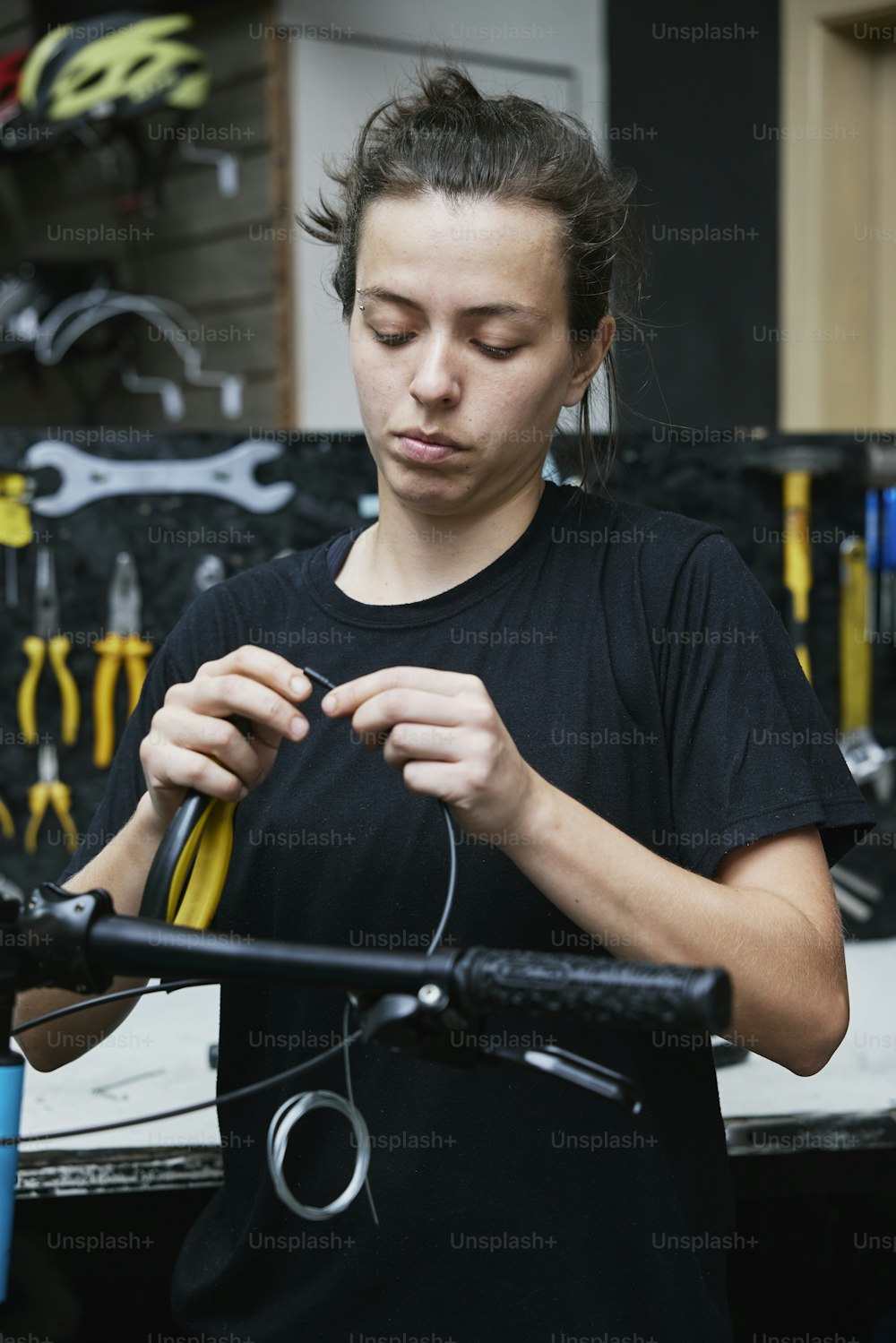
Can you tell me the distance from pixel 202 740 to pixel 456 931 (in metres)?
0.26

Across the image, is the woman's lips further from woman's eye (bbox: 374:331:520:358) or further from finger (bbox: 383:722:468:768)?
finger (bbox: 383:722:468:768)

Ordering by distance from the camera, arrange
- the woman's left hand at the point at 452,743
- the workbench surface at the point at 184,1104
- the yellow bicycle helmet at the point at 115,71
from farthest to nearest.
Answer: the yellow bicycle helmet at the point at 115,71
the workbench surface at the point at 184,1104
the woman's left hand at the point at 452,743

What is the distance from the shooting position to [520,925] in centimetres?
98

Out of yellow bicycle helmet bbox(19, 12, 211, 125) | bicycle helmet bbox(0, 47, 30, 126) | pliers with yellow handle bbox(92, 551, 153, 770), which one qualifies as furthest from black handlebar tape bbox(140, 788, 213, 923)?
bicycle helmet bbox(0, 47, 30, 126)

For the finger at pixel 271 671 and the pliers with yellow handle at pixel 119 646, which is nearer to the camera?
the finger at pixel 271 671

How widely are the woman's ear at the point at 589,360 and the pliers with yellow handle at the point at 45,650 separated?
44.5 inches

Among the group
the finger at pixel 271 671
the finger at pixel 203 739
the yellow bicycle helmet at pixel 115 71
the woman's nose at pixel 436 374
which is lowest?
the finger at pixel 203 739

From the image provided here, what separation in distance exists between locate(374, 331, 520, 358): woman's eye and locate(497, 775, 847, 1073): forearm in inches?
12.4

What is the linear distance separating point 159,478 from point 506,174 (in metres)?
1.14

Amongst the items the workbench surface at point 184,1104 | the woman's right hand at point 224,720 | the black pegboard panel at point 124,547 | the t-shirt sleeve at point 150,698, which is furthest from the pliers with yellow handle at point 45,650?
the woman's right hand at point 224,720

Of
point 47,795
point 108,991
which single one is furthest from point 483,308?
point 47,795

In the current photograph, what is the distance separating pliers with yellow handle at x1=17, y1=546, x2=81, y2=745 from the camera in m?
1.99

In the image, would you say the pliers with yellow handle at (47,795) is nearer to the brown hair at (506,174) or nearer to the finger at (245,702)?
the brown hair at (506,174)

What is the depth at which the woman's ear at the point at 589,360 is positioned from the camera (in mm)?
1044
